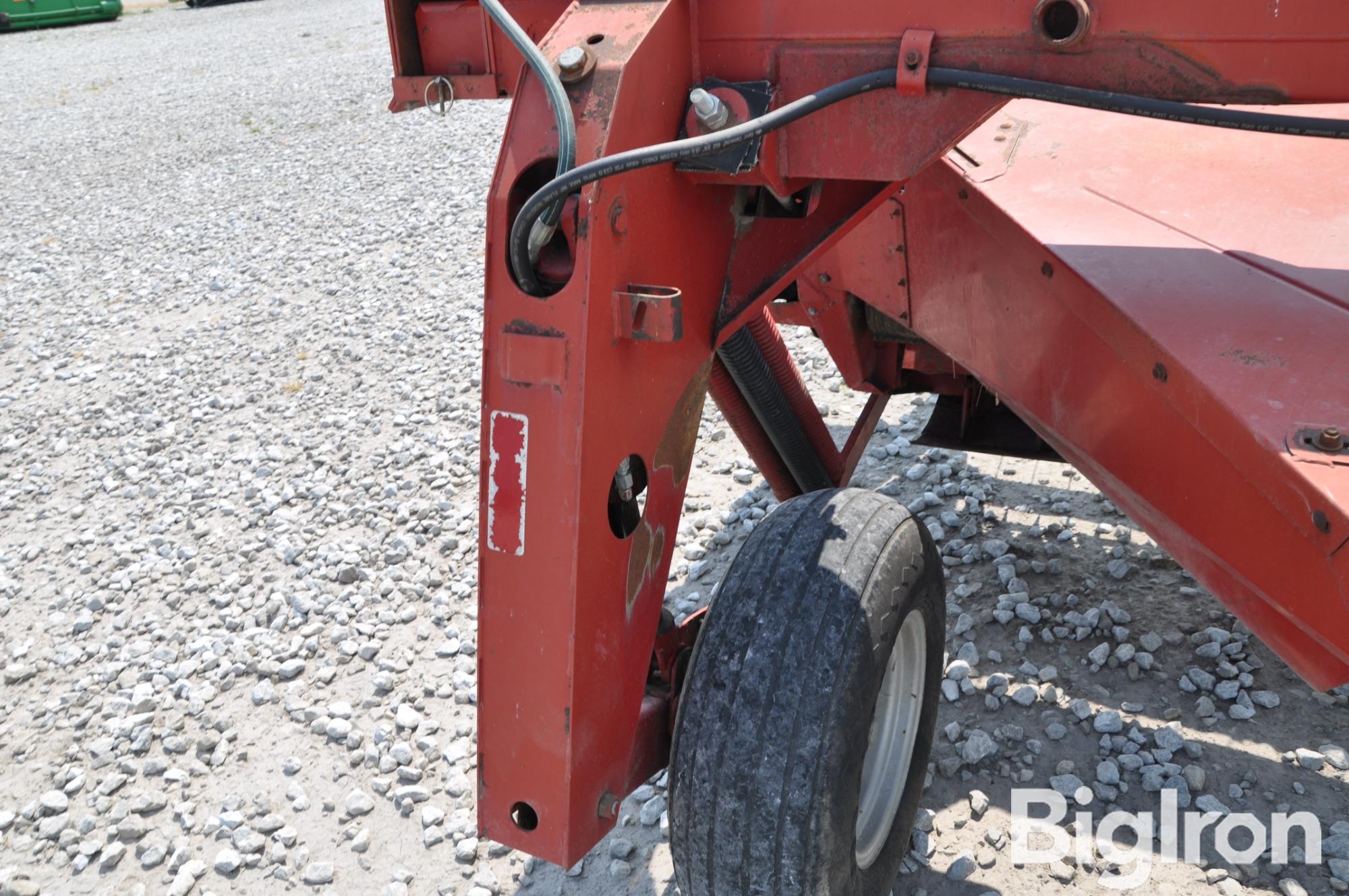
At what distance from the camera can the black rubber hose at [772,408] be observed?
7.75 ft

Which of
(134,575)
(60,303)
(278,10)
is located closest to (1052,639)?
(134,575)

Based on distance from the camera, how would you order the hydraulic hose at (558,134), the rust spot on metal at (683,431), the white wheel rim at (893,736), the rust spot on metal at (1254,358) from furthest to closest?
the white wheel rim at (893,736) → the rust spot on metal at (683,431) → the rust spot on metal at (1254,358) → the hydraulic hose at (558,134)

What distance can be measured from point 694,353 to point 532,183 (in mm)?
397

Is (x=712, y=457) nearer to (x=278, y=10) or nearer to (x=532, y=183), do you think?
(x=532, y=183)

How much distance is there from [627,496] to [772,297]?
19.0 inches

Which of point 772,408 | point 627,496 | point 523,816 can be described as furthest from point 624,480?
point 772,408

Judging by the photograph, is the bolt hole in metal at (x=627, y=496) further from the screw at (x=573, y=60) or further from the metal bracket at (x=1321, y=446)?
the metal bracket at (x=1321, y=446)

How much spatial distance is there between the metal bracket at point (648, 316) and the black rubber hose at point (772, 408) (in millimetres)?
696

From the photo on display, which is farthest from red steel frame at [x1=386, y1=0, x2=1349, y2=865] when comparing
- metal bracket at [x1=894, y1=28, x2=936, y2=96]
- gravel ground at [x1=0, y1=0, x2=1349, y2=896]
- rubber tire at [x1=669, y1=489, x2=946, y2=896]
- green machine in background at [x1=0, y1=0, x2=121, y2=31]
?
green machine in background at [x1=0, y1=0, x2=121, y2=31]

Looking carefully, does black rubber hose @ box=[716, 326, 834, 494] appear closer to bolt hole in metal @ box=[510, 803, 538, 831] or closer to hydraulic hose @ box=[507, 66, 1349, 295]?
hydraulic hose @ box=[507, 66, 1349, 295]

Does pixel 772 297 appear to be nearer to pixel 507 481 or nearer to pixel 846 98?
pixel 846 98

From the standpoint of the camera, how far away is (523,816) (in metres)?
1.62

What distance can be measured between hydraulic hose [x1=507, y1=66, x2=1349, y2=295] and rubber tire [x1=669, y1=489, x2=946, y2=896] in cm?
63

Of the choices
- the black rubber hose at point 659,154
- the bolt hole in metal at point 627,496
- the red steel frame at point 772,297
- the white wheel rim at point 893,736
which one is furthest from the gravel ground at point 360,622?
the black rubber hose at point 659,154
